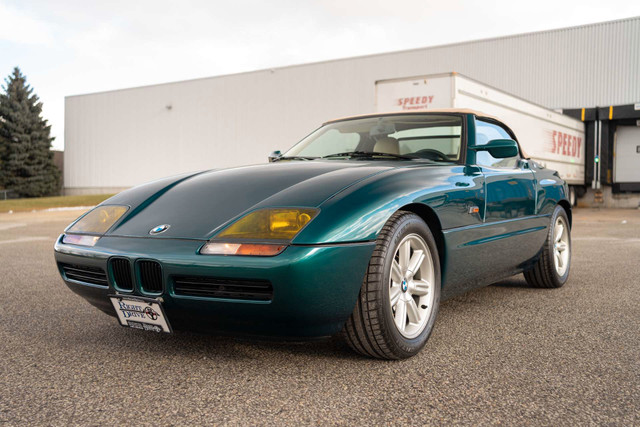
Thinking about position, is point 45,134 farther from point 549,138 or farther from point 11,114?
point 549,138

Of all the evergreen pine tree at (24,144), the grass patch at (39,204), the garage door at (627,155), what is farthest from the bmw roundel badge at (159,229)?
the evergreen pine tree at (24,144)

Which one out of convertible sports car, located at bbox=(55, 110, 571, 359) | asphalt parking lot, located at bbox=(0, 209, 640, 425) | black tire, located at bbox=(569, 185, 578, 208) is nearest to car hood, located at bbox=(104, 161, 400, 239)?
convertible sports car, located at bbox=(55, 110, 571, 359)

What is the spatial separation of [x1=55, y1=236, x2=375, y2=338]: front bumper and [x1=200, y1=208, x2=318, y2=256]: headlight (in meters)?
0.04

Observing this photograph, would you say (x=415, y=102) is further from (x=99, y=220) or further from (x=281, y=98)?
(x=281, y=98)

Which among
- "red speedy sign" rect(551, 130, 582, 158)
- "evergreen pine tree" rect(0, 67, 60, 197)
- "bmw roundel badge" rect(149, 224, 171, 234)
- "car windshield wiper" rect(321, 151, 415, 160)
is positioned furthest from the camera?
"evergreen pine tree" rect(0, 67, 60, 197)

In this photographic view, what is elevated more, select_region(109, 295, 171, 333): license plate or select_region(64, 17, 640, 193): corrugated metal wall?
select_region(64, 17, 640, 193): corrugated metal wall

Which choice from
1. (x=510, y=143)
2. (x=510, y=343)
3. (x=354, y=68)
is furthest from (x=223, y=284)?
(x=354, y=68)

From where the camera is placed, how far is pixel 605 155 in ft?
61.1

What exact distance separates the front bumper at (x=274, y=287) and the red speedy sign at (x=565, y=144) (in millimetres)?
14367

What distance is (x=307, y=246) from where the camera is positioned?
224 centimetres

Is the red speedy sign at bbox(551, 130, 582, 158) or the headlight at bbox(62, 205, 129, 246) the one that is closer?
the headlight at bbox(62, 205, 129, 246)

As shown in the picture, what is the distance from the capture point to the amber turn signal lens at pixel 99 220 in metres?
2.78

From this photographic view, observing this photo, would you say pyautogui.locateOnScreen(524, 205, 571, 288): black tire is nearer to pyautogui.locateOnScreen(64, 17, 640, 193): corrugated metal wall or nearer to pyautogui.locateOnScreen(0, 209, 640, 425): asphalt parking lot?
pyautogui.locateOnScreen(0, 209, 640, 425): asphalt parking lot

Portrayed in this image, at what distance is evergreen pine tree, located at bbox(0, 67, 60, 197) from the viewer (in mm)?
36906
